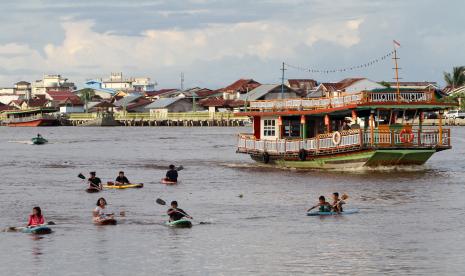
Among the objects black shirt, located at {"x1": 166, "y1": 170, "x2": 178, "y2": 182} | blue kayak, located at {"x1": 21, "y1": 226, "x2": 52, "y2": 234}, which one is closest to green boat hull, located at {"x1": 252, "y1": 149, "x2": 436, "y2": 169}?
black shirt, located at {"x1": 166, "y1": 170, "x2": 178, "y2": 182}

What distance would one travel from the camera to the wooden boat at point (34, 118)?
188 meters

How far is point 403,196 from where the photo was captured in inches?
1816

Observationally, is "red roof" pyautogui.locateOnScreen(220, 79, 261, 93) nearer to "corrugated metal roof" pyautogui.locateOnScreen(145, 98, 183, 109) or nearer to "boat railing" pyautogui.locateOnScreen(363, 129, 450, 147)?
"corrugated metal roof" pyautogui.locateOnScreen(145, 98, 183, 109)

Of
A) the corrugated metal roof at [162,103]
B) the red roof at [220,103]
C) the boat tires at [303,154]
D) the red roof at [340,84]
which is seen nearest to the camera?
the boat tires at [303,154]

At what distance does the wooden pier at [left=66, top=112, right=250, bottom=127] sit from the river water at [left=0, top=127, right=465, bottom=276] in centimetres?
10973

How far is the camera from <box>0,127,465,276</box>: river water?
29.6 metres

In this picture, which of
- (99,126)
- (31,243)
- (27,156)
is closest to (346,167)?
(31,243)

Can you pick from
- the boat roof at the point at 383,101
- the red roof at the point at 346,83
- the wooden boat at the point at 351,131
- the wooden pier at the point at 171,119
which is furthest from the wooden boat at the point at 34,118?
the boat roof at the point at 383,101

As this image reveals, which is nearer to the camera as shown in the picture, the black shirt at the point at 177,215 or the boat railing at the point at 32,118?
the black shirt at the point at 177,215

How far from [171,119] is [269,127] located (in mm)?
125359

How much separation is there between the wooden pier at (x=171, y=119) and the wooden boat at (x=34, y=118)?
6.74 m

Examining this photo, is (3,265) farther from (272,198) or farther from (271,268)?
(272,198)

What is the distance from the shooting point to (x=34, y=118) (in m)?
188

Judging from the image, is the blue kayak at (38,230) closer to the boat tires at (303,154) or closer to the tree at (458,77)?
the boat tires at (303,154)
